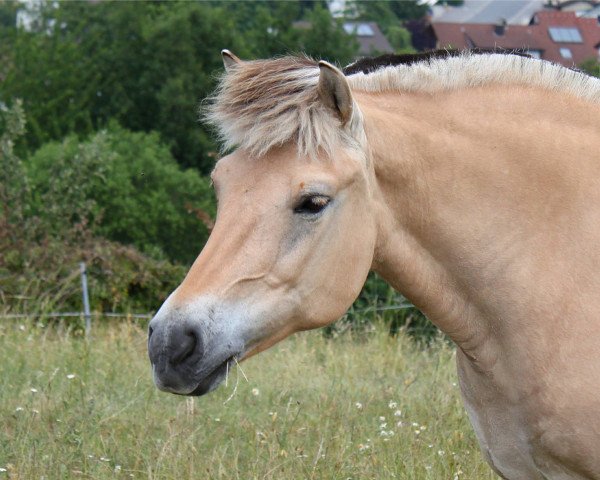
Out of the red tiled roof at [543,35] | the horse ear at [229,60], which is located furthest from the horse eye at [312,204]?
the red tiled roof at [543,35]

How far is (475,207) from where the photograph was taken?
287cm

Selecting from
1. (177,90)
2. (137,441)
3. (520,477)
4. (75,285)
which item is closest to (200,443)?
(137,441)

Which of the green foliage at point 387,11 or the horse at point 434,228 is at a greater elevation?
the horse at point 434,228

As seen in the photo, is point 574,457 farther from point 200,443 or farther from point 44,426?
point 44,426

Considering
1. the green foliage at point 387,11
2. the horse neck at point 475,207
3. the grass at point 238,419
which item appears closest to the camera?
the horse neck at point 475,207

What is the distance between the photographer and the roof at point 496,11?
29.9m

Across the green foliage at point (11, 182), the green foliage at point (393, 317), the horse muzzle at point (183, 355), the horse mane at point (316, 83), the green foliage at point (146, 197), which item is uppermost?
the horse mane at point (316, 83)

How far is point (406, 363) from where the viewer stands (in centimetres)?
654

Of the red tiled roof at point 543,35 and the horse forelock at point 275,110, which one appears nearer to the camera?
the horse forelock at point 275,110

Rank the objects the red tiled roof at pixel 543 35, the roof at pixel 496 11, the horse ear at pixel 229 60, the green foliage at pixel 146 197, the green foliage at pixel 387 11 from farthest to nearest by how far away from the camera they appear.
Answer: the green foliage at pixel 387 11 → the roof at pixel 496 11 → the green foliage at pixel 146 197 → the red tiled roof at pixel 543 35 → the horse ear at pixel 229 60

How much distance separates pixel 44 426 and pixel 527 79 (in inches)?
115

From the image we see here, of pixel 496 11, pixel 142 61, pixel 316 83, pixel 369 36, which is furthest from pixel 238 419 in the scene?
pixel 369 36

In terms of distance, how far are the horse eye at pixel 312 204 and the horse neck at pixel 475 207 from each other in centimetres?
25

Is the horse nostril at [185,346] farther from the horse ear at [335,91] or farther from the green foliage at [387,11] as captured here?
the green foliage at [387,11]
